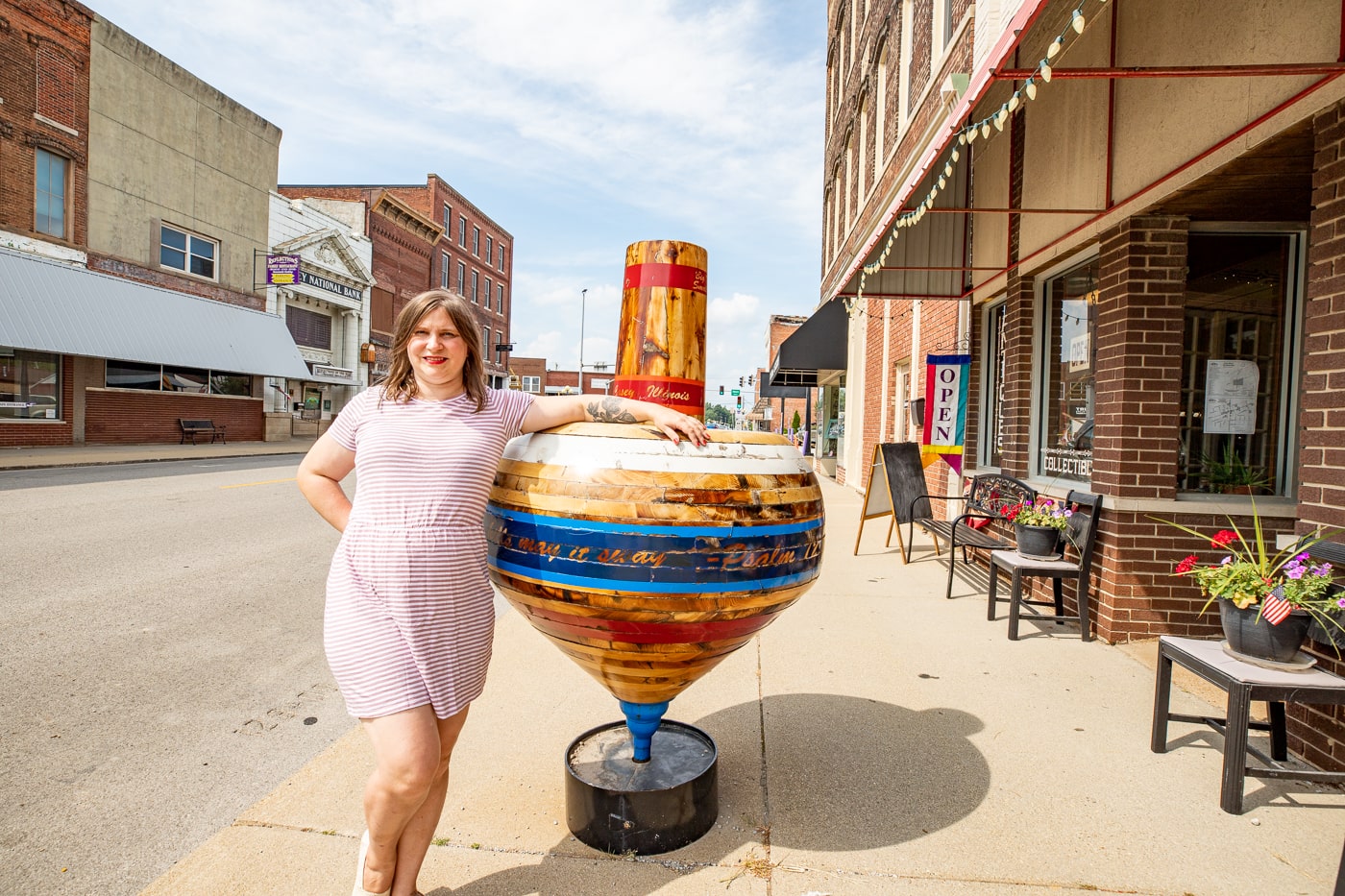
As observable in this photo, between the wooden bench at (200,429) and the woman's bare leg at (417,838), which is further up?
the wooden bench at (200,429)

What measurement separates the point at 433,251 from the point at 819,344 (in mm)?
27164

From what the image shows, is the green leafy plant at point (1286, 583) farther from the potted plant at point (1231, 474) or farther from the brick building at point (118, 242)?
the brick building at point (118, 242)

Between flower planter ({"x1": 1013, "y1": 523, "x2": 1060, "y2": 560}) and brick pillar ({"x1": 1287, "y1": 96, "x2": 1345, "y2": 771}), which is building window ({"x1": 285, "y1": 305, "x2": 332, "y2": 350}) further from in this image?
brick pillar ({"x1": 1287, "y1": 96, "x2": 1345, "y2": 771})

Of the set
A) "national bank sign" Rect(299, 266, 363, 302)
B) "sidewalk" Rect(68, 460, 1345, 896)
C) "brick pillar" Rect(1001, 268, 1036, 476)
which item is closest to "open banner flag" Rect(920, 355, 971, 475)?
"brick pillar" Rect(1001, 268, 1036, 476)

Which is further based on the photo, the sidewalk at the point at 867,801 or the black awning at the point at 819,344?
the black awning at the point at 819,344

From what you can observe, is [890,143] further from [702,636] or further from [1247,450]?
[702,636]

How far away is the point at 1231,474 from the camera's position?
16.1 feet

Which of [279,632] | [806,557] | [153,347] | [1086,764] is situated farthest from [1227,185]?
[153,347]

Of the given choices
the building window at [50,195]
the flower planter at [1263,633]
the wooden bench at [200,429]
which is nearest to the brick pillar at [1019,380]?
the flower planter at [1263,633]

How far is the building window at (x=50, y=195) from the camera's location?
1789cm

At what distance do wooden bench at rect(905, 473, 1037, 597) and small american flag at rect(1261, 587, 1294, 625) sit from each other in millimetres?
2851

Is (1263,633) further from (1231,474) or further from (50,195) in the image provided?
(50,195)

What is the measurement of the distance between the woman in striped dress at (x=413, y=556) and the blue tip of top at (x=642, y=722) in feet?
2.00

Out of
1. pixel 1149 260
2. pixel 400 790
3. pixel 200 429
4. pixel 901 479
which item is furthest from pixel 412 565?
pixel 200 429
